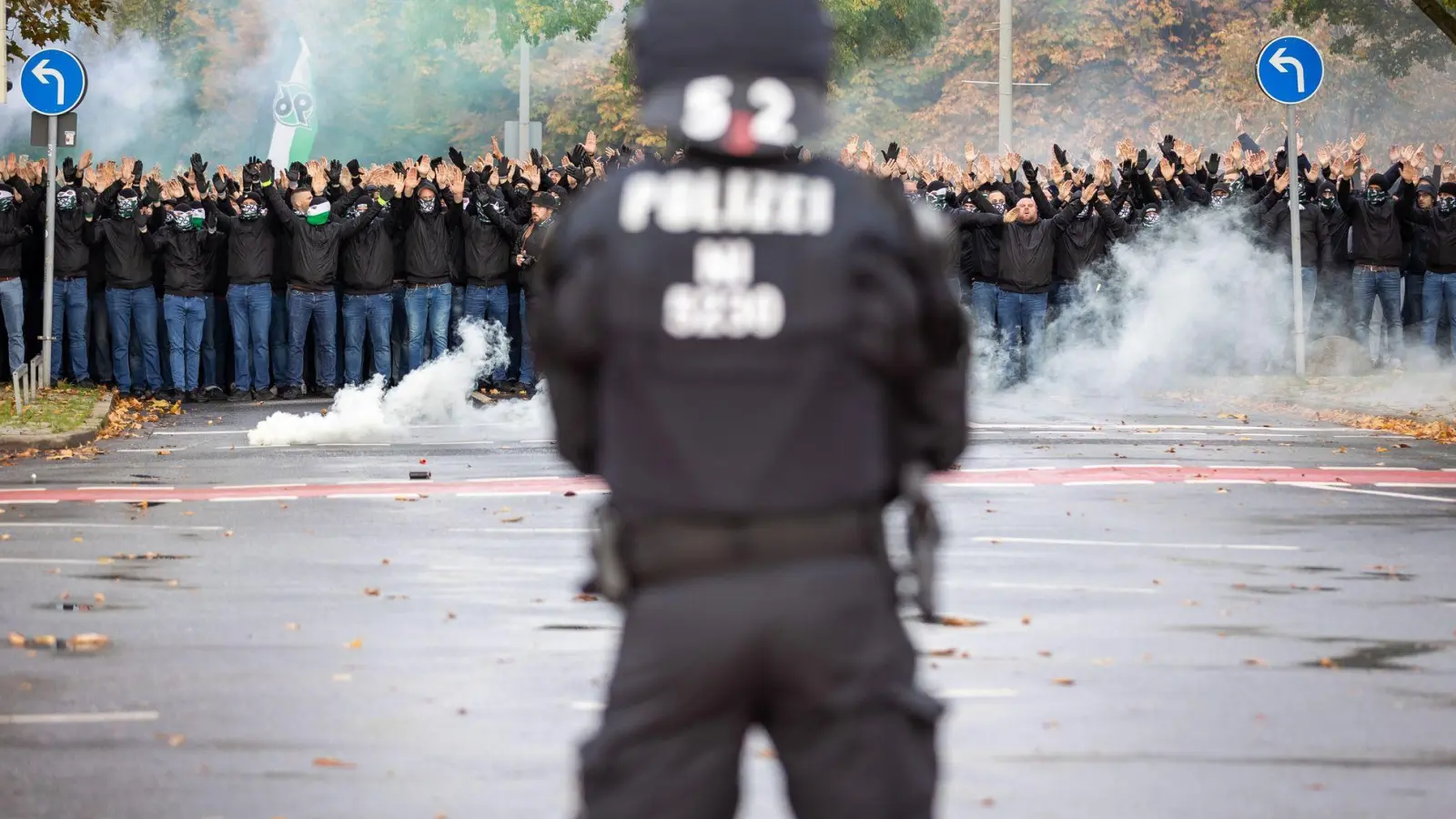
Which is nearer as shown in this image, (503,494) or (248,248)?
(503,494)

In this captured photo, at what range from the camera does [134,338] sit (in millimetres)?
23531

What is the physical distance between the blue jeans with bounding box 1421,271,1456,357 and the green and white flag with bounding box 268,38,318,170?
33754 millimetres

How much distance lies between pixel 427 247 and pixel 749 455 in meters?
20.6

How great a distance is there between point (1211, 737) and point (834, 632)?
3.93m

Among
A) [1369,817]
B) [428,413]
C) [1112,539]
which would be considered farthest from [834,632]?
[428,413]

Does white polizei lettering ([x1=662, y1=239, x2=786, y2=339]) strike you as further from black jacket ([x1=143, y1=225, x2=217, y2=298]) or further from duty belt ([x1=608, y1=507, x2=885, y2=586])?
black jacket ([x1=143, y1=225, x2=217, y2=298])

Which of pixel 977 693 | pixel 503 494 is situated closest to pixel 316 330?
pixel 503 494

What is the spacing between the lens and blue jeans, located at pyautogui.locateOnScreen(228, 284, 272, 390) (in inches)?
920

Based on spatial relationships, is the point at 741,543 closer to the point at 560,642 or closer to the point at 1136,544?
the point at 560,642

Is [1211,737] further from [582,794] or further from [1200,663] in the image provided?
[582,794]

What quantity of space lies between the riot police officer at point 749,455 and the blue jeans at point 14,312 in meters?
20.4

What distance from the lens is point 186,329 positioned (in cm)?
2322

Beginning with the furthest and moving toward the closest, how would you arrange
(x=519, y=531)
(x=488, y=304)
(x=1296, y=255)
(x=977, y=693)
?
(x=488, y=304) → (x=1296, y=255) → (x=519, y=531) → (x=977, y=693)

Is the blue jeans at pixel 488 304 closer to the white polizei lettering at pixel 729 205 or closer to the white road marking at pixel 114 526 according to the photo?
the white road marking at pixel 114 526
